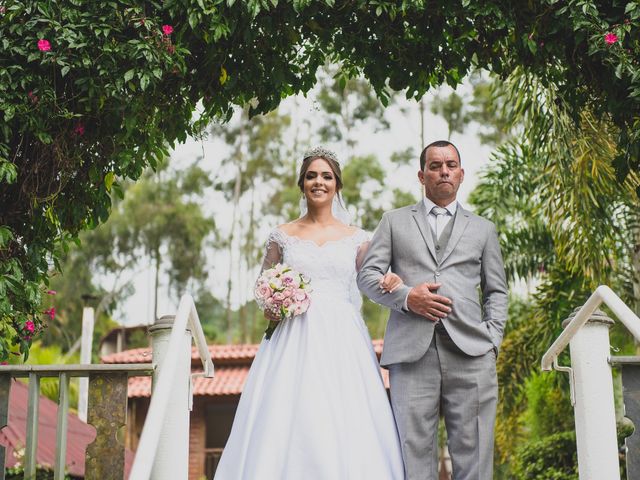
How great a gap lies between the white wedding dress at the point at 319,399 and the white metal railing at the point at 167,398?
1.82 ft

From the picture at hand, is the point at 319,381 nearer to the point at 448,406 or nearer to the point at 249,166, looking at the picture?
the point at 448,406

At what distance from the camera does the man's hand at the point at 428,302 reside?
165 inches

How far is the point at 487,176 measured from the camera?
12859 mm

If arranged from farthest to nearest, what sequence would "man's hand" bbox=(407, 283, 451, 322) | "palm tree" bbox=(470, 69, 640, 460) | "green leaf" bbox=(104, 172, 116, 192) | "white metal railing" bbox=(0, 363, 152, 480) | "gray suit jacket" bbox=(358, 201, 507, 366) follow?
"palm tree" bbox=(470, 69, 640, 460) < "green leaf" bbox=(104, 172, 116, 192) < "gray suit jacket" bbox=(358, 201, 507, 366) < "man's hand" bbox=(407, 283, 451, 322) < "white metal railing" bbox=(0, 363, 152, 480)

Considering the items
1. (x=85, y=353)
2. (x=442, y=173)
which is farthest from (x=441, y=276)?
(x=85, y=353)

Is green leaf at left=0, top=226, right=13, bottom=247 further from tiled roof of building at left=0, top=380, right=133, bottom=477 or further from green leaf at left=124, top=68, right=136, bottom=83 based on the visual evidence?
tiled roof of building at left=0, top=380, right=133, bottom=477

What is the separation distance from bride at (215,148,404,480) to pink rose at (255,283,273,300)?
0.29 metres

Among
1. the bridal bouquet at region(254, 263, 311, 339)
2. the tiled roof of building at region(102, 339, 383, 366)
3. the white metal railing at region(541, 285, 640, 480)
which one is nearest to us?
the white metal railing at region(541, 285, 640, 480)

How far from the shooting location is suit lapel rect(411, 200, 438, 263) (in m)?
4.49

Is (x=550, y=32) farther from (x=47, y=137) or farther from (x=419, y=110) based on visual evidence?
(x=419, y=110)

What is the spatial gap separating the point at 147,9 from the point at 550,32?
2253 mm

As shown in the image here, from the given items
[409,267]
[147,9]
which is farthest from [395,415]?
[147,9]

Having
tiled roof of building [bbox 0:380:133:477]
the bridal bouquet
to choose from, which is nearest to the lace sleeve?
the bridal bouquet

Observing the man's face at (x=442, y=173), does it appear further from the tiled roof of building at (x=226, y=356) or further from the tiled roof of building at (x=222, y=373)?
the tiled roof of building at (x=226, y=356)
